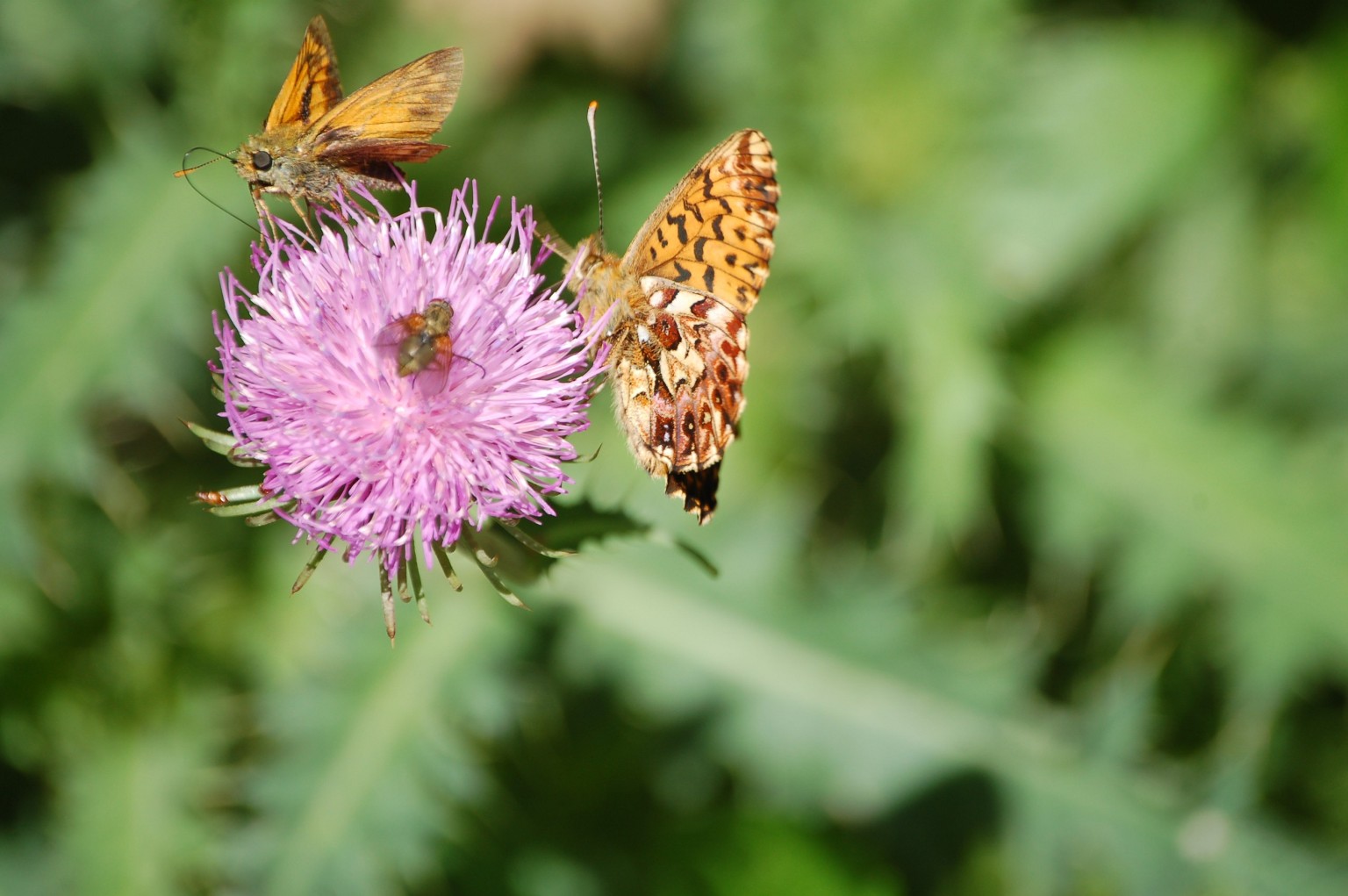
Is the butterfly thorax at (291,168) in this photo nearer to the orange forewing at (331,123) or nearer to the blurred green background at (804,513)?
the orange forewing at (331,123)

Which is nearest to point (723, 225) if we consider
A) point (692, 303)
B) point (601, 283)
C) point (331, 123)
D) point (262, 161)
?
point (692, 303)

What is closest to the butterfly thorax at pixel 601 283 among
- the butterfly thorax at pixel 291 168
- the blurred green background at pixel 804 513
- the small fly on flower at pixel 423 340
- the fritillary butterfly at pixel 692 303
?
the fritillary butterfly at pixel 692 303

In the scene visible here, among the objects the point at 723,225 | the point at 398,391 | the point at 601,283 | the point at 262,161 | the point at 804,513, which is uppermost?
the point at 804,513

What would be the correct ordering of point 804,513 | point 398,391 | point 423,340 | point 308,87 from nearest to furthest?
1. point 423,340
2. point 398,391
3. point 308,87
4. point 804,513

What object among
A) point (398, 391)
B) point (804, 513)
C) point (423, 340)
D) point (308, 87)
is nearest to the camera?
point (423, 340)

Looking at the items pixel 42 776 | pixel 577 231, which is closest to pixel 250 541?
pixel 42 776

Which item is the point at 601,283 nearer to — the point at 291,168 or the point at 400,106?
the point at 400,106

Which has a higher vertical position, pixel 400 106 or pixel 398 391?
pixel 400 106

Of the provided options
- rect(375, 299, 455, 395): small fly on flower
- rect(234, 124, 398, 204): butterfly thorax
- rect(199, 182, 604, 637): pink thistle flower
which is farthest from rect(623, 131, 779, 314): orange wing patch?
rect(234, 124, 398, 204): butterfly thorax
